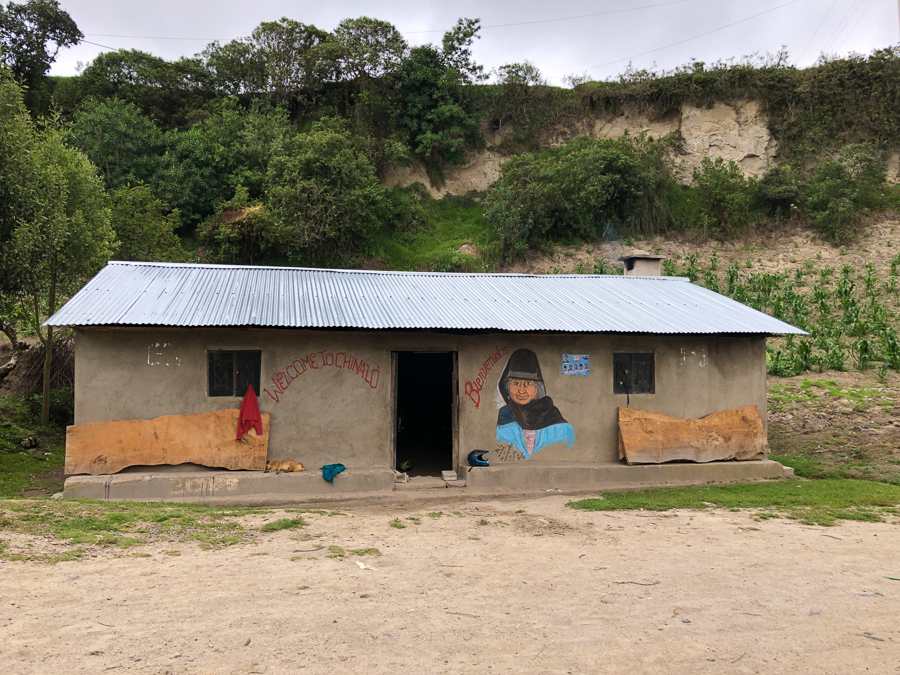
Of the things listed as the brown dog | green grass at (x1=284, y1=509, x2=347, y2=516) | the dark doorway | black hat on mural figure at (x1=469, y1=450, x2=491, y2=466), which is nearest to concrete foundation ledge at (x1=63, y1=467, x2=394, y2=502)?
the brown dog

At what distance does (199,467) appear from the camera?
9930 mm

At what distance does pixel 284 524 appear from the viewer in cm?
774

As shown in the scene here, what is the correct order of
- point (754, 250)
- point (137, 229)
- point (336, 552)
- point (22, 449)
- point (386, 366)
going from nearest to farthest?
point (336, 552) < point (386, 366) < point (22, 449) < point (137, 229) < point (754, 250)

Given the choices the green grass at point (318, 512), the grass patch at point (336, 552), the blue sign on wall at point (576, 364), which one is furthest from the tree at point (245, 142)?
the grass patch at point (336, 552)

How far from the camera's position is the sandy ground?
432cm

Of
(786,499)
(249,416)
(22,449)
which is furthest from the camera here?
(22,449)

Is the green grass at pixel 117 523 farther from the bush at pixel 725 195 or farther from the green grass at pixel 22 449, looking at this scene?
the bush at pixel 725 195

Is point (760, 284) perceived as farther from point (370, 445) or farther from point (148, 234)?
point (148, 234)

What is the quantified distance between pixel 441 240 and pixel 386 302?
58.3ft

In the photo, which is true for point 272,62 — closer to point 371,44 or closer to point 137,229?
point 371,44

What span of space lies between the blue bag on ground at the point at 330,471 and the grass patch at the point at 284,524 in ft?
6.52

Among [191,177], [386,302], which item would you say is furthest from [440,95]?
[386,302]

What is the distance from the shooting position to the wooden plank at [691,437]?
11336 millimetres

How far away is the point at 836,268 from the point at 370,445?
2437 centimetres
